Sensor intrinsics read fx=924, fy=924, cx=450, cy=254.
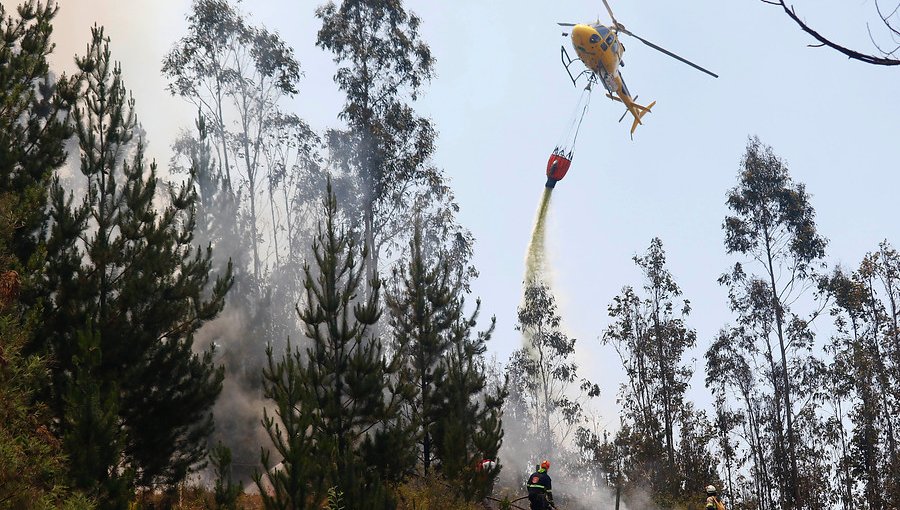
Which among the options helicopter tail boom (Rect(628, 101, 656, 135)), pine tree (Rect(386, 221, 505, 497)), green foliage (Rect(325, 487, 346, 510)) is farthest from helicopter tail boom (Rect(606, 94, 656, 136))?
green foliage (Rect(325, 487, 346, 510))

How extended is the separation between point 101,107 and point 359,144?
20.2 m

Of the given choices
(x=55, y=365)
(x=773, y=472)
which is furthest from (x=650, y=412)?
(x=55, y=365)

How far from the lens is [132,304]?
1530 centimetres

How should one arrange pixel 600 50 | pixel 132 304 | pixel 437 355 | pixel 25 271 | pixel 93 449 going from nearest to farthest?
pixel 93 449 → pixel 25 271 → pixel 132 304 → pixel 437 355 → pixel 600 50

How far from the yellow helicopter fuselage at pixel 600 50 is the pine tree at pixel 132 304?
2074 centimetres

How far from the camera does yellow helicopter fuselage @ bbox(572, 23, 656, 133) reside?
33.9 m

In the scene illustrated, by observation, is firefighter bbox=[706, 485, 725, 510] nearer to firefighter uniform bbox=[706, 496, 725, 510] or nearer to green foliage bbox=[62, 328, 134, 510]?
firefighter uniform bbox=[706, 496, 725, 510]

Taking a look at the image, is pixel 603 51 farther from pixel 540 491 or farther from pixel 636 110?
pixel 540 491

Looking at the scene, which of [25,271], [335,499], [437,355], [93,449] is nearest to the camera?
[93,449]

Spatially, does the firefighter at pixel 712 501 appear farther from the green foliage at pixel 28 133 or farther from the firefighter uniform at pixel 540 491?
the green foliage at pixel 28 133

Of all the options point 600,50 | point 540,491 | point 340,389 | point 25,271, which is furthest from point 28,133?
point 600,50

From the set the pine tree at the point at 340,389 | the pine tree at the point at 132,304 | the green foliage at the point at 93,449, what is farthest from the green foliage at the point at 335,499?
the pine tree at the point at 132,304

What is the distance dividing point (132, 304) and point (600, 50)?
2324 cm

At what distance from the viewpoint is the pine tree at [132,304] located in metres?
15.0
